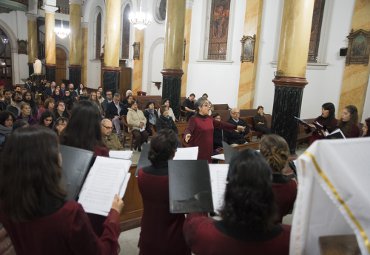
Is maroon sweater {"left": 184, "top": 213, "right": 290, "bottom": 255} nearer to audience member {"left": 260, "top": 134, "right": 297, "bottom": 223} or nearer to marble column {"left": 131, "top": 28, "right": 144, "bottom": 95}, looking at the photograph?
audience member {"left": 260, "top": 134, "right": 297, "bottom": 223}

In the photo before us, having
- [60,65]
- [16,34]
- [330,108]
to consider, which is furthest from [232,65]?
[16,34]

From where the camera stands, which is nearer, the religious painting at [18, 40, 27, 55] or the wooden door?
the religious painting at [18, 40, 27, 55]

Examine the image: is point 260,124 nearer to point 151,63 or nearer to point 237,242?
point 237,242

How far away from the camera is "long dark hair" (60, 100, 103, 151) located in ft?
7.38

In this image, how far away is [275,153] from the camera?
201 centimetres

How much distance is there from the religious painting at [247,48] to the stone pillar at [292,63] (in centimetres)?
574

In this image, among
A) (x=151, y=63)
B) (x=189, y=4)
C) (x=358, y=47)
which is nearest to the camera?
(x=358, y=47)

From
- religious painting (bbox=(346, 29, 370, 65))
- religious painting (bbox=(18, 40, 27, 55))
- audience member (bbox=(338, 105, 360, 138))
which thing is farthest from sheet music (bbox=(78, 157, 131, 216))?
religious painting (bbox=(18, 40, 27, 55))

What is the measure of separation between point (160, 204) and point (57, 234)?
914 millimetres

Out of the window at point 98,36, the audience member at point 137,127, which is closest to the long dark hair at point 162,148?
the audience member at point 137,127

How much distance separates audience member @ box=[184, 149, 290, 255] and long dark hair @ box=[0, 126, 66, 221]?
0.69 metres

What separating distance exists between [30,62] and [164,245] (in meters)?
20.3

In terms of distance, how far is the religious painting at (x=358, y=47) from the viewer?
28.1ft

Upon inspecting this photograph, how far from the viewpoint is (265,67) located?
10.9 metres
